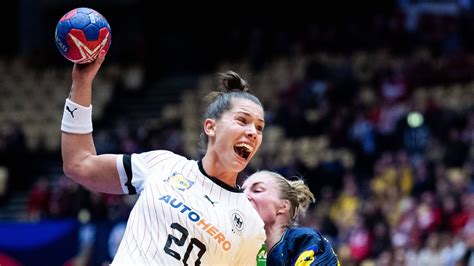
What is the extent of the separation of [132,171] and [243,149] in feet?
1.85

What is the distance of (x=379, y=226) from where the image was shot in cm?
1388

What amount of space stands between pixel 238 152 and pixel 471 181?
10.3m

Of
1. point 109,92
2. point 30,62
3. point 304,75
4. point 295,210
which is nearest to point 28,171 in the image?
point 109,92

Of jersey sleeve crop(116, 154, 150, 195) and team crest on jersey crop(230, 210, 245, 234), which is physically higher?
team crest on jersey crop(230, 210, 245, 234)

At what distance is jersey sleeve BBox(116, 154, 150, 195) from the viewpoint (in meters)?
4.74

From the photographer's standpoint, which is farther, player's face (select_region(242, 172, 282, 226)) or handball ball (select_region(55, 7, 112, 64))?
player's face (select_region(242, 172, 282, 226))

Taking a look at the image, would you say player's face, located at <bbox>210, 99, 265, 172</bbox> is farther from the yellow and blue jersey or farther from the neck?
the yellow and blue jersey

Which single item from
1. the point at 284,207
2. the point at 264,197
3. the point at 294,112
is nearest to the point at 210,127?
the point at 264,197

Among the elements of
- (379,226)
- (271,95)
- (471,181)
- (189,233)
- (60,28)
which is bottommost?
(189,233)

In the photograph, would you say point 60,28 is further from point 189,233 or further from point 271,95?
point 271,95

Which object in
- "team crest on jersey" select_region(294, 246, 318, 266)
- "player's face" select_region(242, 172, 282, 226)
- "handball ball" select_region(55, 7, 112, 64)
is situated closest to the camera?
"handball ball" select_region(55, 7, 112, 64)

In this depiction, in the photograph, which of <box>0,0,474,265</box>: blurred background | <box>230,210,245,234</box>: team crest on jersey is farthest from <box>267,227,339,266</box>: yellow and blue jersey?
<box>0,0,474,265</box>: blurred background

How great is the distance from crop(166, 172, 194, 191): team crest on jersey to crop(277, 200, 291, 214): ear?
1215 millimetres

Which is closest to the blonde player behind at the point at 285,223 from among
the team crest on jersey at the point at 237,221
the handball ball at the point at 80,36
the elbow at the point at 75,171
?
the team crest on jersey at the point at 237,221
